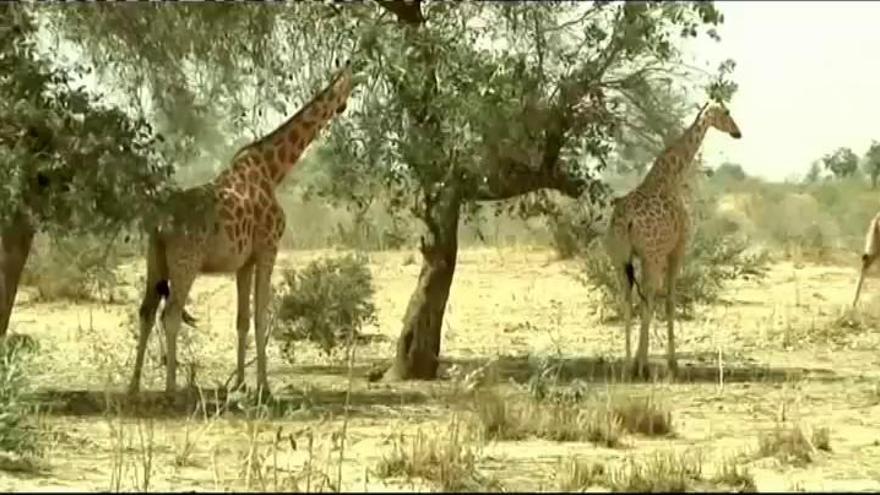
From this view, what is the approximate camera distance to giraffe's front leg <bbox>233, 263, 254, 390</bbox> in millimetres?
14845

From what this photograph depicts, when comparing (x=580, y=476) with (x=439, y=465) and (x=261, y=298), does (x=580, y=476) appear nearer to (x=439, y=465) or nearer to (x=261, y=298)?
(x=439, y=465)

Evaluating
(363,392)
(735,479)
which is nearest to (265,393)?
(363,392)

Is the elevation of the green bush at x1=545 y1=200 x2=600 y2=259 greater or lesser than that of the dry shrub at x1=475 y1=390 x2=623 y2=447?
greater

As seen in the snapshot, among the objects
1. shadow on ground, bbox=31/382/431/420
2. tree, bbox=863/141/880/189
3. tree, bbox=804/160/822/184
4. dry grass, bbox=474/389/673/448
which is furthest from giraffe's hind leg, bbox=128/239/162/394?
tree, bbox=804/160/822/184

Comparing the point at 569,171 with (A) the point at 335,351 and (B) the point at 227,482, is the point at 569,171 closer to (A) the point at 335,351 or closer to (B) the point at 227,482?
(A) the point at 335,351

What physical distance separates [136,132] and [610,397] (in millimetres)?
4260

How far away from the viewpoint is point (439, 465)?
32.5ft

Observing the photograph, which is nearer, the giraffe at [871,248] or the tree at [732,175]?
the giraffe at [871,248]

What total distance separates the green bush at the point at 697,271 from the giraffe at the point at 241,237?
5.07 meters

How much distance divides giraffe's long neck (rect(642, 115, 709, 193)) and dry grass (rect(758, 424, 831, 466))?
6.01 m

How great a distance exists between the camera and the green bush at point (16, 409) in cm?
1077

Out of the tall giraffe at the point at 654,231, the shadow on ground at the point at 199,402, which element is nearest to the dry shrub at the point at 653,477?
the shadow on ground at the point at 199,402

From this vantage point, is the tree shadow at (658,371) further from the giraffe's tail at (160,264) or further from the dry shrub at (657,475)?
the dry shrub at (657,475)

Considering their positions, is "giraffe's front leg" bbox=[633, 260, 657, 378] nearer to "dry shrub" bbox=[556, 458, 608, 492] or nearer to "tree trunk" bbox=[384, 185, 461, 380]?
"tree trunk" bbox=[384, 185, 461, 380]
